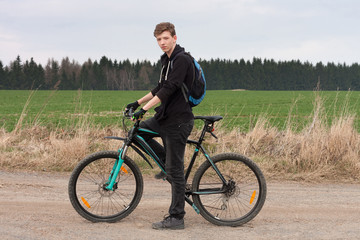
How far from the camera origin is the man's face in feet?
13.6

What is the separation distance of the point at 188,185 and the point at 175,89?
48.9 inches

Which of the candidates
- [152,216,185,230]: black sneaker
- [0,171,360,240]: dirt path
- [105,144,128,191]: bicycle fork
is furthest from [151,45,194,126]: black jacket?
[0,171,360,240]: dirt path

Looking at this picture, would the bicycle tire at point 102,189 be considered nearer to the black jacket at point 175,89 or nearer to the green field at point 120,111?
the black jacket at point 175,89


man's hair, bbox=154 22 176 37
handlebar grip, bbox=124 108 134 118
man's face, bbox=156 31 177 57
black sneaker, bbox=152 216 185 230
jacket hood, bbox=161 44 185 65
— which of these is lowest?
black sneaker, bbox=152 216 185 230

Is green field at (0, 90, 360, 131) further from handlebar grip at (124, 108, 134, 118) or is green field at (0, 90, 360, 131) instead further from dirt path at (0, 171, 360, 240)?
handlebar grip at (124, 108, 134, 118)

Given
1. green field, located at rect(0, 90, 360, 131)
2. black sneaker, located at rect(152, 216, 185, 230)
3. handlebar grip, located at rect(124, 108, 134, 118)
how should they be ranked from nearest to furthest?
handlebar grip, located at rect(124, 108, 134, 118)
black sneaker, located at rect(152, 216, 185, 230)
green field, located at rect(0, 90, 360, 131)

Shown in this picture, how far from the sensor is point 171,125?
4.31 m

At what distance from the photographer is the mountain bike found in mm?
4625

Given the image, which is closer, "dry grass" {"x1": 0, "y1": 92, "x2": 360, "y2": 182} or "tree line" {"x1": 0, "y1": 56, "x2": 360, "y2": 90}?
"dry grass" {"x1": 0, "y1": 92, "x2": 360, "y2": 182}

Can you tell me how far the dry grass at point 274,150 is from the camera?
7.83 metres

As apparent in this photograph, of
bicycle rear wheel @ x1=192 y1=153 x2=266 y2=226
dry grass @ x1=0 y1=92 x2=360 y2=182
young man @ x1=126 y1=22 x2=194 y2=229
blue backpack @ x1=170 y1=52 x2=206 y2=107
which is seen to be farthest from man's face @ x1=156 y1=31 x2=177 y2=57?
dry grass @ x1=0 y1=92 x2=360 y2=182

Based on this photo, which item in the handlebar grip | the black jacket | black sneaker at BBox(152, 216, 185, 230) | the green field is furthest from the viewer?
the green field

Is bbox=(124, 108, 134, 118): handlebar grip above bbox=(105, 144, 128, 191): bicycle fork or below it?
above

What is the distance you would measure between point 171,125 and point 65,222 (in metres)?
1.67
